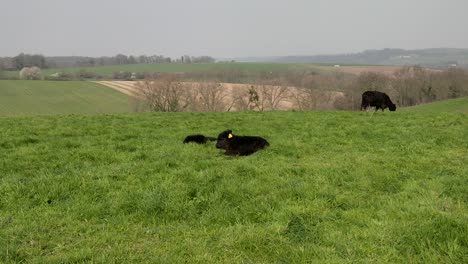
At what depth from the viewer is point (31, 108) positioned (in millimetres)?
58375

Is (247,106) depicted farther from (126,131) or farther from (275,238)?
(275,238)

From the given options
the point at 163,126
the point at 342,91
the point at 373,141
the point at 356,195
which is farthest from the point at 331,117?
the point at 342,91

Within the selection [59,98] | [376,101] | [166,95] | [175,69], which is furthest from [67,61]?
[376,101]

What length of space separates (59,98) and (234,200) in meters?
69.3

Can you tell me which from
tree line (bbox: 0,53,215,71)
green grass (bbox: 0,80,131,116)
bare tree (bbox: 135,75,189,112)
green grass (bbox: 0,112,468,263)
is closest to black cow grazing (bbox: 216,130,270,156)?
green grass (bbox: 0,112,468,263)

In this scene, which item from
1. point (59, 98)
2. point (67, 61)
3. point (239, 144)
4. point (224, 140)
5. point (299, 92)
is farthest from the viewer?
point (67, 61)

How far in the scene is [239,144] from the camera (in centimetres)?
1034

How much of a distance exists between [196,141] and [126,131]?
326 cm

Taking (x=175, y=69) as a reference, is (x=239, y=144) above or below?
below

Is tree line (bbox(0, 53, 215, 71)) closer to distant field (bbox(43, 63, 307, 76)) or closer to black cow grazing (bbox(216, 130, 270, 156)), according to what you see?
distant field (bbox(43, 63, 307, 76))

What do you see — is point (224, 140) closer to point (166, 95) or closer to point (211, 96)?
point (166, 95)

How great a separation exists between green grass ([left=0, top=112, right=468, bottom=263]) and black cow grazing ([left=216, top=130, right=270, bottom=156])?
0.34 metres

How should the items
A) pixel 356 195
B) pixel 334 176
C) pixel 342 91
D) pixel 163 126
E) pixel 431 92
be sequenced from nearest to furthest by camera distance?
pixel 356 195 < pixel 334 176 < pixel 163 126 < pixel 342 91 < pixel 431 92

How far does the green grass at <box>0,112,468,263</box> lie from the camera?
4.84m
